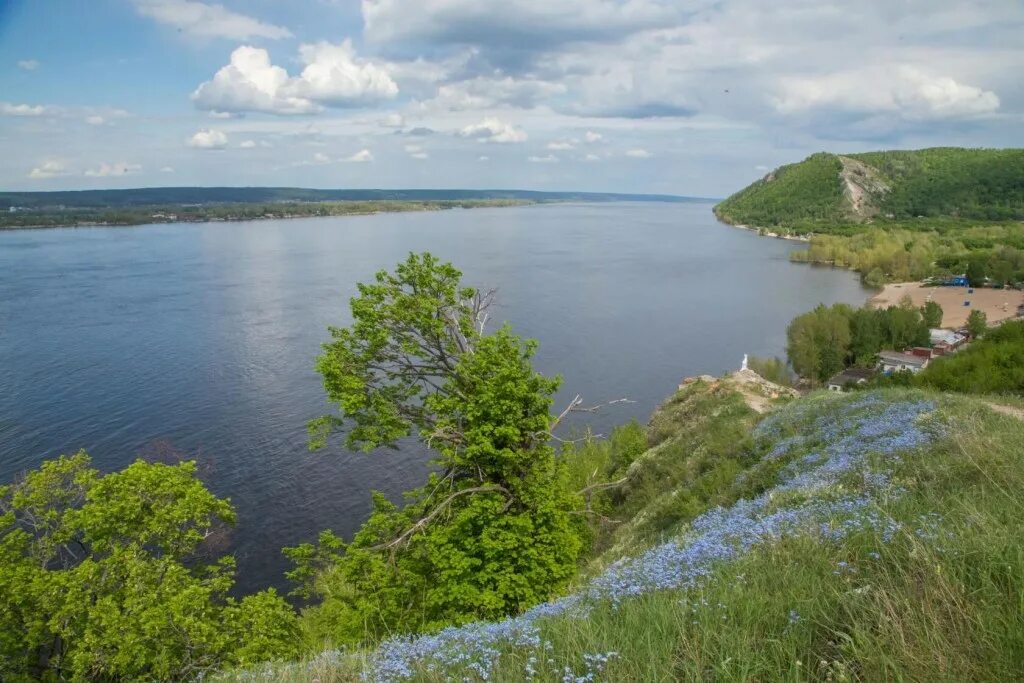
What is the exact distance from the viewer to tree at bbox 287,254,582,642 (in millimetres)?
13156

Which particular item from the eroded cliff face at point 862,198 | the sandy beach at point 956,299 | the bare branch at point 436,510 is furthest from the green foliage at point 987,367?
the eroded cliff face at point 862,198

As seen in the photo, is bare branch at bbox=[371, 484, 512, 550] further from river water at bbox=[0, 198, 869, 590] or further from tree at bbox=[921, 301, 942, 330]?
tree at bbox=[921, 301, 942, 330]

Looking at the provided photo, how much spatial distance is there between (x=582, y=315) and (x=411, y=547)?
52278mm

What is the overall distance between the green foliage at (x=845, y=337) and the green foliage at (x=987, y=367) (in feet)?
95.2

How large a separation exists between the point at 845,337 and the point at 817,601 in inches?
2043

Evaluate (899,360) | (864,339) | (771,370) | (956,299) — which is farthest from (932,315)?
(956,299)

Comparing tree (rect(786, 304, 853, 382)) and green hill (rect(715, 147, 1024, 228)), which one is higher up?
green hill (rect(715, 147, 1024, 228))

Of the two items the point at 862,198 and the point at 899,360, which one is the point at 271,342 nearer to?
the point at 899,360

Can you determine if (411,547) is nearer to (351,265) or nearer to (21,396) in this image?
(21,396)

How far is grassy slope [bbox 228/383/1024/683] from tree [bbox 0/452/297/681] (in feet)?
26.6

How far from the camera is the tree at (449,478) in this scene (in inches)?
518

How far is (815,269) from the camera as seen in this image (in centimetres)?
11131

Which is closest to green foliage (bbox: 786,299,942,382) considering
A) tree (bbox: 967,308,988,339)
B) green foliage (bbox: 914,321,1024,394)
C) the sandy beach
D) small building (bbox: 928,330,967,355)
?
small building (bbox: 928,330,967,355)

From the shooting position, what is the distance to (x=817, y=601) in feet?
12.6
